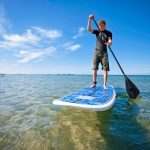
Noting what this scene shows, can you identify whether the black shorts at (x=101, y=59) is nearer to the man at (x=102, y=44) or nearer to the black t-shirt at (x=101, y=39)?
the man at (x=102, y=44)

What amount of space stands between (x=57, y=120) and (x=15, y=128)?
4.85ft

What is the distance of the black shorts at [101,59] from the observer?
7719 mm

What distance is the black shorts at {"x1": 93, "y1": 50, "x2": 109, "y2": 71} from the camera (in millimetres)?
7719

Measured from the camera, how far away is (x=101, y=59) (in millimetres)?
7871

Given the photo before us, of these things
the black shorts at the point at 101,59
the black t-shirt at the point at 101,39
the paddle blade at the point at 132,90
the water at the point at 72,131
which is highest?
the black t-shirt at the point at 101,39

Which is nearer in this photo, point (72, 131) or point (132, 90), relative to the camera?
point (72, 131)

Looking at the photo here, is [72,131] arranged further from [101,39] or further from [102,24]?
[102,24]

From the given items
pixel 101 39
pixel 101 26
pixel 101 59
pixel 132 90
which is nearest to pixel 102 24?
pixel 101 26

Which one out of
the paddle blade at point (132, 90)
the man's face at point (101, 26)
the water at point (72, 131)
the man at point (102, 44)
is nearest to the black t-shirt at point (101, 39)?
the man at point (102, 44)

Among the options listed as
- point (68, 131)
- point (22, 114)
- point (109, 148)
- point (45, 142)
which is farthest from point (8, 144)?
point (22, 114)

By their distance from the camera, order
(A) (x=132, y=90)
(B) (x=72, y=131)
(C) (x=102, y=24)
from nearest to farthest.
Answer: (B) (x=72, y=131)
(C) (x=102, y=24)
(A) (x=132, y=90)

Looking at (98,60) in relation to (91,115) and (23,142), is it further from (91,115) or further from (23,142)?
(23,142)

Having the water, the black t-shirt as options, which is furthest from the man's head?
the water

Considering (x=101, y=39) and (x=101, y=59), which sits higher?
(x=101, y=39)
